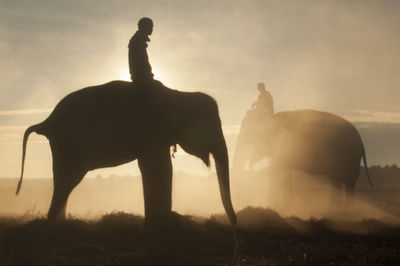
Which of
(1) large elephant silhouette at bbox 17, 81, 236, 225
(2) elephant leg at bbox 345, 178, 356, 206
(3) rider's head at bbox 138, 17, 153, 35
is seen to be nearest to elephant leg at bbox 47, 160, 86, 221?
(1) large elephant silhouette at bbox 17, 81, 236, 225

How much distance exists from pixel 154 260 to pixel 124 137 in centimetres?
324

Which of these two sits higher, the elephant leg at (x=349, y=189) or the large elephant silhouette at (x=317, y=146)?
the large elephant silhouette at (x=317, y=146)

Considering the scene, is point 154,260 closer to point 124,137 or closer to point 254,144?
point 124,137

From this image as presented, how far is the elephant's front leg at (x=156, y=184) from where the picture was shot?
1023 centimetres

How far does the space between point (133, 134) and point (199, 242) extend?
2.60m

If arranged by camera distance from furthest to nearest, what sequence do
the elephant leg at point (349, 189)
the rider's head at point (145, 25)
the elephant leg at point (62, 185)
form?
the elephant leg at point (349, 189) < the rider's head at point (145, 25) < the elephant leg at point (62, 185)

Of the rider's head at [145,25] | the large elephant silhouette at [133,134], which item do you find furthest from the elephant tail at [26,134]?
the rider's head at [145,25]

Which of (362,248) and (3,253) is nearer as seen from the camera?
(3,253)

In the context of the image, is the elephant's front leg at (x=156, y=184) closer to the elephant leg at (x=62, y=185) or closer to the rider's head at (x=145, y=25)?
the elephant leg at (x=62, y=185)

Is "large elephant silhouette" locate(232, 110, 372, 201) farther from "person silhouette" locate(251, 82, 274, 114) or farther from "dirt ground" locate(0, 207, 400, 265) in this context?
"dirt ground" locate(0, 207, 400, 265)

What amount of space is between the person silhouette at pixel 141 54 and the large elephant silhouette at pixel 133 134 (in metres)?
0.25

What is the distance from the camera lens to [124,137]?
1058 cm

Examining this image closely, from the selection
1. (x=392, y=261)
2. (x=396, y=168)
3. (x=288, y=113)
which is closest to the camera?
(x=392, y=261)

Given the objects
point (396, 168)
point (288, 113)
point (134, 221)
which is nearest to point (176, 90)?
point (134, 221)
